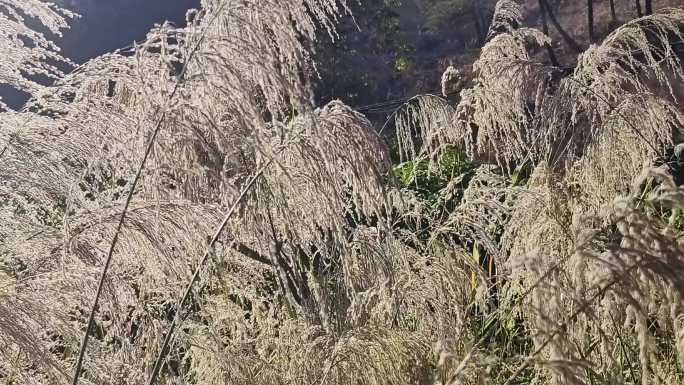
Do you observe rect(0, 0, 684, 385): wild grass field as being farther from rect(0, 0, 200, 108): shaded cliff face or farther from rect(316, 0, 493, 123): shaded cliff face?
rect(0, 0, 200, 108): shaded cliff face

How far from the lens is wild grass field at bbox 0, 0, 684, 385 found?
162 centimetres

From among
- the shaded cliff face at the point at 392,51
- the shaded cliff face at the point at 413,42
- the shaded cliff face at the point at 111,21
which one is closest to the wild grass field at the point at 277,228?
the shaded cliff face at the point at 392,51

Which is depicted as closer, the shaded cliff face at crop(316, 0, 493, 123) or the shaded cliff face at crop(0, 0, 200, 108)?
the shaded cliff face at crop(316, 0, 493, 123)

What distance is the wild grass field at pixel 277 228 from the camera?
1.62 m

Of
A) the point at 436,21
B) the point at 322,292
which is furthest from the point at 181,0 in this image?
the point at 322,292

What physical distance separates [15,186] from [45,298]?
43 cm

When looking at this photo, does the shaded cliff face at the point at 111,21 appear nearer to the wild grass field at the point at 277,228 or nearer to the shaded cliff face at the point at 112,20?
the shaded cliff face at the point at 112,20

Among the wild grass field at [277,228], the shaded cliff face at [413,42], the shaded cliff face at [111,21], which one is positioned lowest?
the shaded cliff face at [413,42]

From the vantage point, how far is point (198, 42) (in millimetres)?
1661

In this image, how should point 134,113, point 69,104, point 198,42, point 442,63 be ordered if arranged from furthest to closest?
point 442,63 < point 69,104 < point 134,113 < point 198,42

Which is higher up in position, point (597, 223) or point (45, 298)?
point (45, 298)

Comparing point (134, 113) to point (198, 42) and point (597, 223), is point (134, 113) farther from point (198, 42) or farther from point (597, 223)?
point (597, 223)

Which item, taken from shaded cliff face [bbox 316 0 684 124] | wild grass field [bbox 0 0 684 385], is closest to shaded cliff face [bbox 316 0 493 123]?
shaded cliff face [bbox 316 0 684 124]

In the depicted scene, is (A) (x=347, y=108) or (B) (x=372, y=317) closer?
(A) (x=347, y=108)
